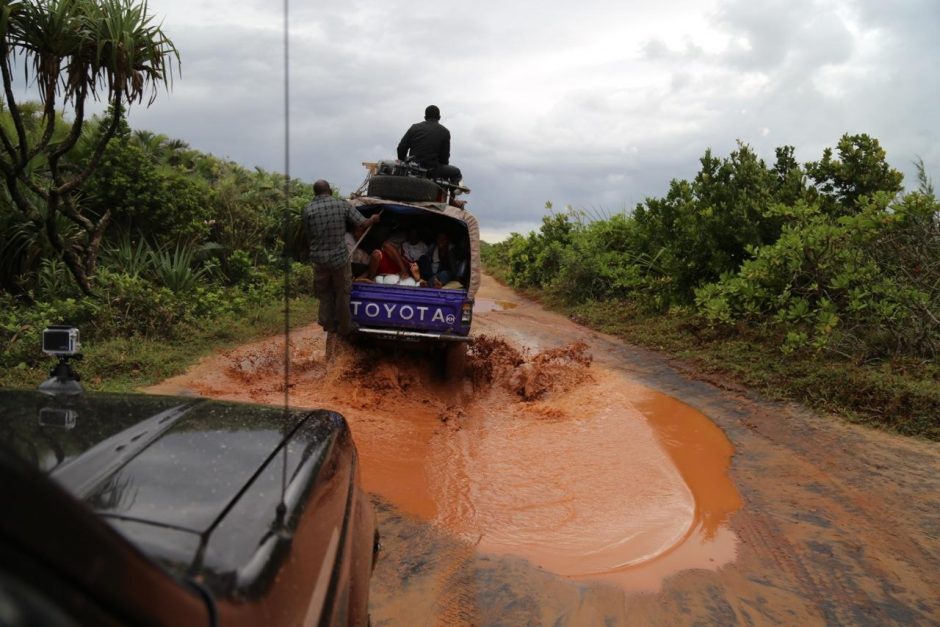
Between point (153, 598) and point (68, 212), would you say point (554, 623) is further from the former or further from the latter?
point (68, 212)

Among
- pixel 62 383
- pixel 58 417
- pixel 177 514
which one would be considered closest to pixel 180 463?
pixel 177 514

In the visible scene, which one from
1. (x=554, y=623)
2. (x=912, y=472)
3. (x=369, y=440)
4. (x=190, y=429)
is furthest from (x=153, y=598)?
(x=912, y=472)

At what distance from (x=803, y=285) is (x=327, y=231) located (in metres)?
5.90

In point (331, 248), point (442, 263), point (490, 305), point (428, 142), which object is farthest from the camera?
point (490, 305)

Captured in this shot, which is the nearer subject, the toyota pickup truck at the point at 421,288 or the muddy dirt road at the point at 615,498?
the muddy dirt road at the point at 615,498

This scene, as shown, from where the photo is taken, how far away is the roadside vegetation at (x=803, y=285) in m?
7.11

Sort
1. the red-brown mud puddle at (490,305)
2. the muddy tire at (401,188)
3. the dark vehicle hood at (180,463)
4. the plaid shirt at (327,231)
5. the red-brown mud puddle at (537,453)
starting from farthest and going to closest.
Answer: the red-brown mud puddle at (490,305), the muddy tire at (401,188), the plaid shirt at (327,231), the red-brown mud puddle at (537,453), the dark vehicle hood at (180,463)

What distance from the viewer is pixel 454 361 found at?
8.20m

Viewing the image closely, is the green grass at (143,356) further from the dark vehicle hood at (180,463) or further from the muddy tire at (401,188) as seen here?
the dark vehicle hood at (180,463)

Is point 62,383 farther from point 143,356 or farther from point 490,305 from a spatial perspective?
point 490,305

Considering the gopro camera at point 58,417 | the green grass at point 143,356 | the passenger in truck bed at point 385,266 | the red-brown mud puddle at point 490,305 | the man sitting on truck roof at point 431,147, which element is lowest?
the green grass at point 143,356

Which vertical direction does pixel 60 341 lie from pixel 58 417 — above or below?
above

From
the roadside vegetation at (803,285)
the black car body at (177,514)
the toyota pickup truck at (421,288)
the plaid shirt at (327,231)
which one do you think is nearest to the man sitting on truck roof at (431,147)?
the toyota pickup truck at (421,288)

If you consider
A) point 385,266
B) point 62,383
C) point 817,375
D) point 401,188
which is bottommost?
point 817,375
